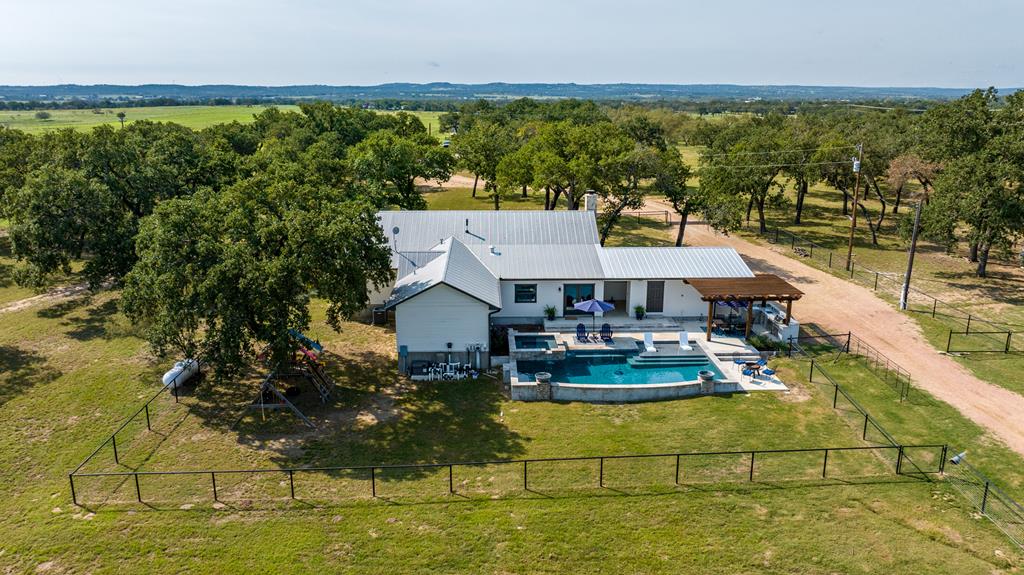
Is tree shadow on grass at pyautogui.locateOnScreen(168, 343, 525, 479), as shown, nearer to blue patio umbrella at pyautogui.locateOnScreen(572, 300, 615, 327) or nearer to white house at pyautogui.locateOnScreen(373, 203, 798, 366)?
white house at pyautogui.locateOnScreen(373, 203, 798, 366)

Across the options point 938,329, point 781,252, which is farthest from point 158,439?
point 781,252

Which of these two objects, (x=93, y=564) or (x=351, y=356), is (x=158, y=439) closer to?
→ (x=93, y=564)

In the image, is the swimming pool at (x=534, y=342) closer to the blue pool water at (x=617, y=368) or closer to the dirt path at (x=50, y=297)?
the blue pool water at (x=617, y=368)

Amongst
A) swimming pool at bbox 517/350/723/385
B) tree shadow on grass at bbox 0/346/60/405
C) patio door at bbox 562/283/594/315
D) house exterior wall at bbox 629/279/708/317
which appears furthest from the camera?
patio door at bbox 562/283/594/315

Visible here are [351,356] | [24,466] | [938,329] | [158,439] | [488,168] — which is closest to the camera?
[24,466]

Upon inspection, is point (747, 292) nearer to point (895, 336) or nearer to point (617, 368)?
point (617, 368)

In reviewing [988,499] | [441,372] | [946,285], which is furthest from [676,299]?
[946,285]

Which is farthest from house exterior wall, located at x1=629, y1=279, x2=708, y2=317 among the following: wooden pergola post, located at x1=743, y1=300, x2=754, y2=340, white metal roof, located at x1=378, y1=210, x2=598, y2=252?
white metal roof, located at x1=378, y1=210, x2=598, y2=252
